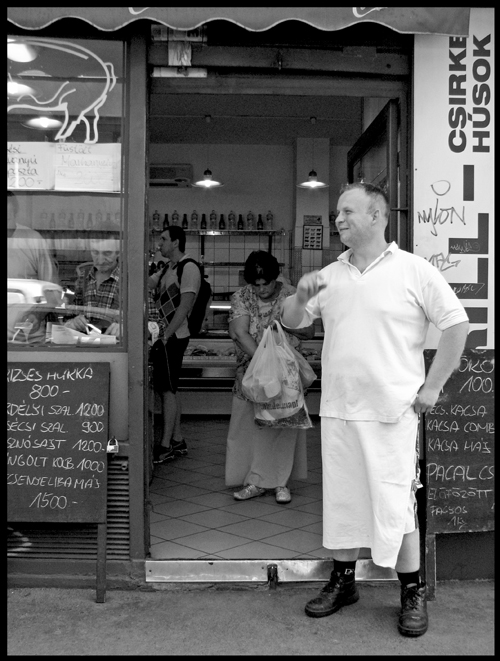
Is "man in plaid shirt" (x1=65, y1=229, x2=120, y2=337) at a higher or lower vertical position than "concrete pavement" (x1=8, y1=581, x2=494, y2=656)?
higher

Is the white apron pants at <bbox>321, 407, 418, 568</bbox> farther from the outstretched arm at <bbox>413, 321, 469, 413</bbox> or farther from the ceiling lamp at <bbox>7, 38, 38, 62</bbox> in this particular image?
the ceiling lamp at <bbox>7, 38, 38, 62</bbox>

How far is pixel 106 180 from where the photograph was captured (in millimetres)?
3742

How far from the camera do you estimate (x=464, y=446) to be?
3.67 m

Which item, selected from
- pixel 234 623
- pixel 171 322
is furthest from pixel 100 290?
pixel 171 322

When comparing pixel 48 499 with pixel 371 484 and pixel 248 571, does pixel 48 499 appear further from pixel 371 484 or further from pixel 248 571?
pixel 371 484

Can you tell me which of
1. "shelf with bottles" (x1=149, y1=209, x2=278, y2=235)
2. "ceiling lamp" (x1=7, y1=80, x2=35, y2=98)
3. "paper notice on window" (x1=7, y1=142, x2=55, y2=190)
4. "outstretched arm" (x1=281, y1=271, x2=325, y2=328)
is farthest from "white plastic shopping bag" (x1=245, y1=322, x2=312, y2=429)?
"shelf with bottles" (x1=149, y1=209, x2=278, y2=235)

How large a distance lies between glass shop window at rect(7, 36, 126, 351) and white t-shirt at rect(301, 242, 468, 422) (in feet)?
4.05

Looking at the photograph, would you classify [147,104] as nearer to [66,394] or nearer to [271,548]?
[66,394]

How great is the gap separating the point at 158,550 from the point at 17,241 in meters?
1.88

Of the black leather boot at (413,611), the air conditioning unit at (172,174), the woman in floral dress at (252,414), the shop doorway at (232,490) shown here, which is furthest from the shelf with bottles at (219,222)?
the black leather boot at (413,611)

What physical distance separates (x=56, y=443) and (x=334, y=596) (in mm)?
1575

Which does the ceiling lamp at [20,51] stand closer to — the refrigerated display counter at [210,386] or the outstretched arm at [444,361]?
the outstretched arm at [444,361]

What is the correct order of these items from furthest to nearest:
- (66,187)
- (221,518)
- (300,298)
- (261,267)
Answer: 1. (261,267)
2. (221,518)
3. (66,187)
4. (300,298)

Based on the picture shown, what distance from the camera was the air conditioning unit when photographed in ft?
34.0
